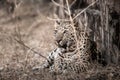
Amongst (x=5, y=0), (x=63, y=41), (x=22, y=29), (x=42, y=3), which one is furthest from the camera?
(x=42, y=3)

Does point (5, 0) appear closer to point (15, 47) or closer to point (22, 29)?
point (22, 29)

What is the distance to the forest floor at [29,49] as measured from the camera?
5.12 metres

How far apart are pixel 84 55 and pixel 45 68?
59cm

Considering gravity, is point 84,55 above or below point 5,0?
below

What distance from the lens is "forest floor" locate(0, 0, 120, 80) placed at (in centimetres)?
512

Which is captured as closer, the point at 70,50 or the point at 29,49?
the point at 70,50

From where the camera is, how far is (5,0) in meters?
10.8

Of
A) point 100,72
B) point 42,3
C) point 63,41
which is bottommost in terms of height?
point 100,72

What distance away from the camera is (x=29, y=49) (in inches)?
259

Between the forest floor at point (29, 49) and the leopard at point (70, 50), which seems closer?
the forest floor at point (29, 49)

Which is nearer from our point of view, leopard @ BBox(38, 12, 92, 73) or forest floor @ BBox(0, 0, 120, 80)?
forest floor @ BBox(0, 0, 120, 80)

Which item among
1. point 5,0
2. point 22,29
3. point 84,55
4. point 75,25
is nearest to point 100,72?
point 84,55

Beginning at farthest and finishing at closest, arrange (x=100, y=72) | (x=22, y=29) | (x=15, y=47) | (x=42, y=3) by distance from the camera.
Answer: (x=42, y=3), (x=22, y=29), (x=15, y=47), (x=100, y=72)

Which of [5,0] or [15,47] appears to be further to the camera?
[5,0]
